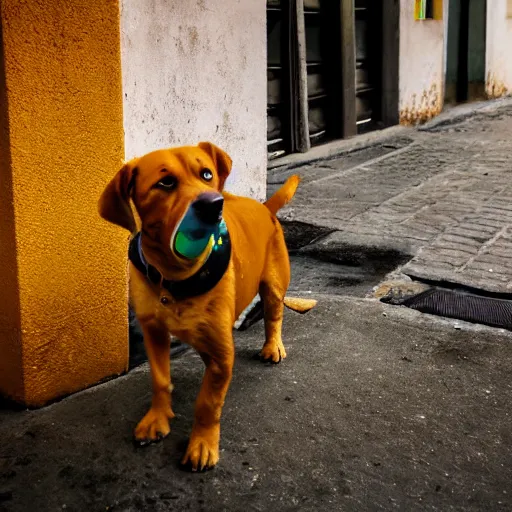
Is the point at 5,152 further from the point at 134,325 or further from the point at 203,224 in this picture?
the point at 134,325

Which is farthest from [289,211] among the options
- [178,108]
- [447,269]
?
[447,269]

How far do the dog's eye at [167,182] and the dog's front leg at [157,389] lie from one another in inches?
24.5

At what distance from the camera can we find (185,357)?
3.47m

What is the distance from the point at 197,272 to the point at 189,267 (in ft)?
0.16

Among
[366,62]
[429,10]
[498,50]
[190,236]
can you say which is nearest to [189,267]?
[190,236]

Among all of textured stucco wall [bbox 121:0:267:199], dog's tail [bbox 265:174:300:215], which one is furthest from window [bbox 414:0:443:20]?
dog's tail [bbox 265:174:300:215]

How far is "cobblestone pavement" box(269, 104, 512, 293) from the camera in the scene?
4.95 metres

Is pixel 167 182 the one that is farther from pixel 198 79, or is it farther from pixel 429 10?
pixel 429 10

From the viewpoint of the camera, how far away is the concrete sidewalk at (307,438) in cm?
239

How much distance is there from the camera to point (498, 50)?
13547mm

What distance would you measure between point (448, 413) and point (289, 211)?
379 centimetres

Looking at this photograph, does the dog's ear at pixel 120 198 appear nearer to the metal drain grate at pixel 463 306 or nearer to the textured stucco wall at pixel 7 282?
the textured stucco wall at pixel 7 282

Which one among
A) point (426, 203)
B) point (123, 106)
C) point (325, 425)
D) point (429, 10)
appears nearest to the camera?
point (325, 425)

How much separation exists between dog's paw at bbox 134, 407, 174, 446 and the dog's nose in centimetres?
97
